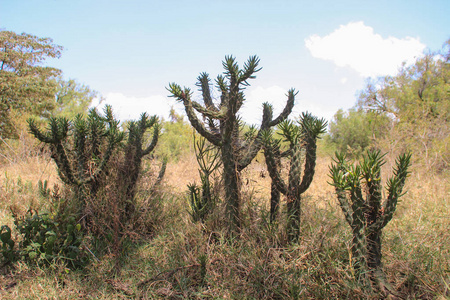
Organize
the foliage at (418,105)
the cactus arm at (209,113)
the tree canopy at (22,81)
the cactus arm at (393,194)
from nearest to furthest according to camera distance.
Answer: the cactus arm at (393,194) < the cactus arm at (209,113) < the foliage at (418,105) < the tree canopy at (22,81)

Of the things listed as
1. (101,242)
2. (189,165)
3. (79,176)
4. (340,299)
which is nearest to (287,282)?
(340,299)

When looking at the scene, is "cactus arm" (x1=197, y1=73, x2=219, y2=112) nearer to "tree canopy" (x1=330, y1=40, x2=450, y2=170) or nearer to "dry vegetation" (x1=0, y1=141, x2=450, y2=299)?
"dry vegetation" (x1=0, y1=141, x2=450, y2=299)

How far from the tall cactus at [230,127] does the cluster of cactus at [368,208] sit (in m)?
1.13

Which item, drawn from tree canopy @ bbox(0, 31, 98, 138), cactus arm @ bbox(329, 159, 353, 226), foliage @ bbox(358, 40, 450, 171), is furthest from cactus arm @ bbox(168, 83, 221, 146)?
tree canopy @ bbox(0, 31, 98, 138)

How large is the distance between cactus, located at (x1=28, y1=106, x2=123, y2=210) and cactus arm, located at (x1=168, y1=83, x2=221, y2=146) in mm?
1251

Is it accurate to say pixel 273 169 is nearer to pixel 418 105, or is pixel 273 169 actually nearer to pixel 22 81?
pixel 418 105

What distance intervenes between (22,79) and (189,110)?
1494 cm

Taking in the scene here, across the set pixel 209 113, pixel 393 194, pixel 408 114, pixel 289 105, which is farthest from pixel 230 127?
pixel 408 114

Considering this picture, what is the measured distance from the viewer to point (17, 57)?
15367 mm

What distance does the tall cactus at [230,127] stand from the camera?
321 cm

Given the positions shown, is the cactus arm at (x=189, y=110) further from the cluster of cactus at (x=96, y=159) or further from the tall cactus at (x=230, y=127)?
the cluster of cactus at (x=96, y=159)

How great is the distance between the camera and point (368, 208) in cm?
266

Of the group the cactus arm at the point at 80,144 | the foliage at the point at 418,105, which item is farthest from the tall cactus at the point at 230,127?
the foliage at the point at 418,105

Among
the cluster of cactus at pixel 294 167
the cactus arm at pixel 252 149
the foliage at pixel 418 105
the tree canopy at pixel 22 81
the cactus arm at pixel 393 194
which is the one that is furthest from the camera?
the tree canopy at pixel 22 81
